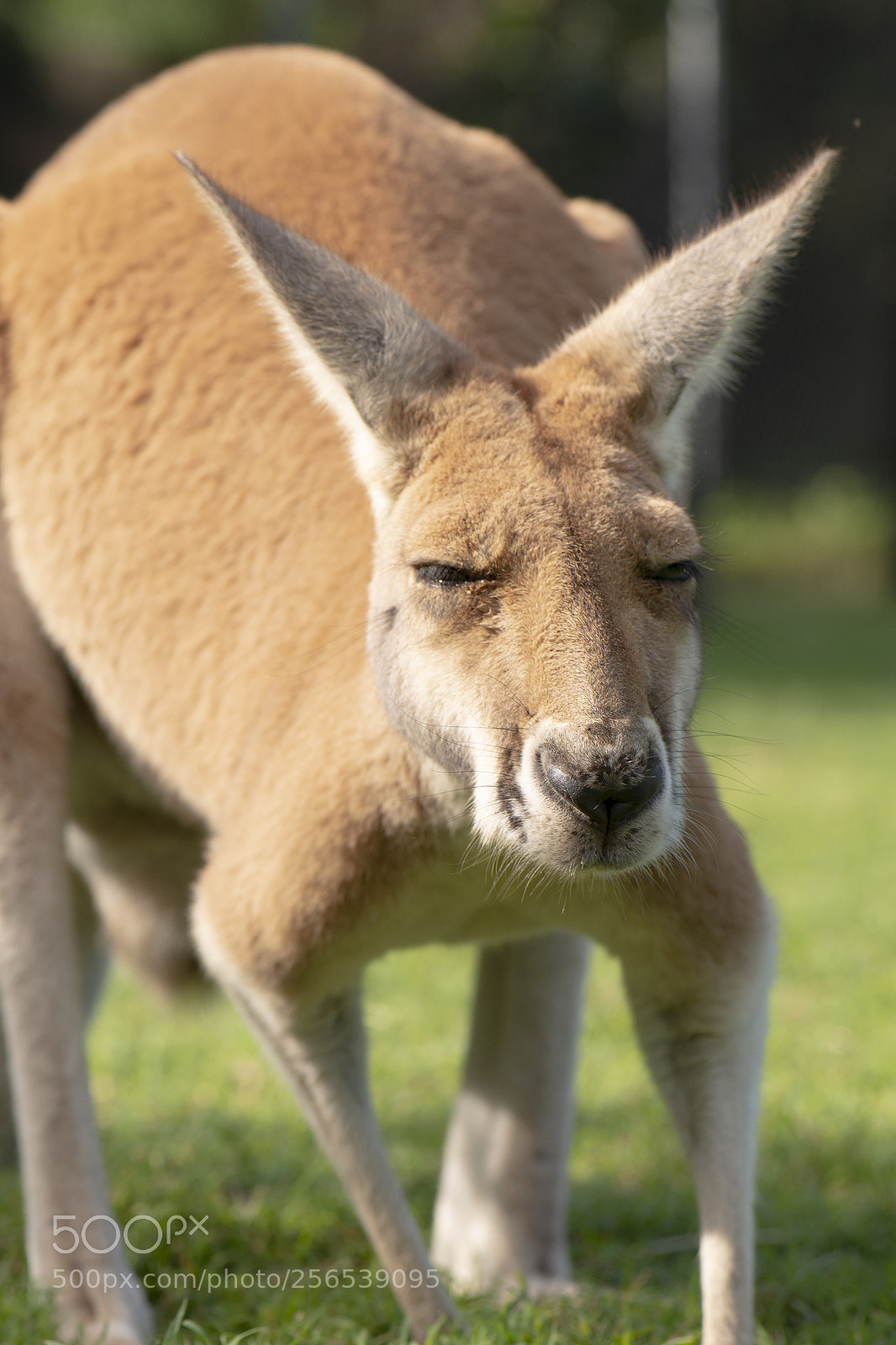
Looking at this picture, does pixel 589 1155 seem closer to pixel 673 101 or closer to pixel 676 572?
pixel 676 572

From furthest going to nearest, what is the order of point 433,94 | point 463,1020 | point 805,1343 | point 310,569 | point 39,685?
point 433,94 → point 463,1020 → point 39,685 → point 310,569 → point 805,1343

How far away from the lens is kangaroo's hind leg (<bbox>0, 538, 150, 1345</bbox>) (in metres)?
2.88

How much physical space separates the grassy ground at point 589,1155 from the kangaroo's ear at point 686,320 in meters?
0.41

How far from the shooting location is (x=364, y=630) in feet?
8.70

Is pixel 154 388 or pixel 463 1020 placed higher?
pixel 154 388

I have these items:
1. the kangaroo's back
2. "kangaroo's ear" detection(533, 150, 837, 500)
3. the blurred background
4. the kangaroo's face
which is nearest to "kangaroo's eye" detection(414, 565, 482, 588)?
the kangaroo's face

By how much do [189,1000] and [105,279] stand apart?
5.50 ft

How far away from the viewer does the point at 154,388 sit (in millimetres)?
3184

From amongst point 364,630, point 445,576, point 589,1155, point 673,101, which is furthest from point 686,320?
point 673,101

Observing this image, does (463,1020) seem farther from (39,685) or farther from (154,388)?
(154,388)

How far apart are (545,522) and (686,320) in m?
0.46

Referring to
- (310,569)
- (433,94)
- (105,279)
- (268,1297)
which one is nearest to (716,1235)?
(268,1297)

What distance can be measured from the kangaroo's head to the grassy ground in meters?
0.43

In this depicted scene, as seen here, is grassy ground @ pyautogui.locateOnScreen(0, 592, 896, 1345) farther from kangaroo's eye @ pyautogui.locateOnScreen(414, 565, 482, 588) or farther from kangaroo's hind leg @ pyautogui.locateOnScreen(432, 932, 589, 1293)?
kangaroo's eye @ pyautogui.locateOnScreen(414, 565, 482, 588)
